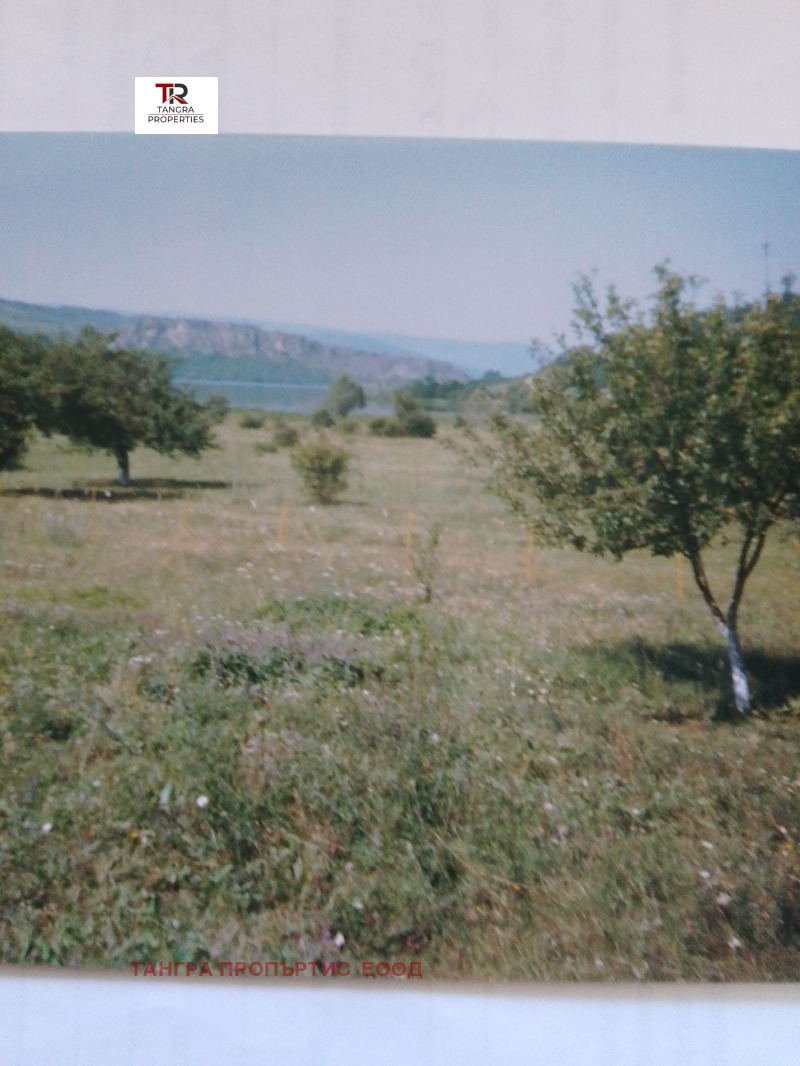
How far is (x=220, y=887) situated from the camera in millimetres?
3619

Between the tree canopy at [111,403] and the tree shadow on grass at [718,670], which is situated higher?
the tree canopy at [111,403]

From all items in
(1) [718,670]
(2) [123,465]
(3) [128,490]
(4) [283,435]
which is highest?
(4) [283,435]

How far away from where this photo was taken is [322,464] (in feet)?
13.6

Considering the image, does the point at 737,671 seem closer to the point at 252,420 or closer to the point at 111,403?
the point at 252,420

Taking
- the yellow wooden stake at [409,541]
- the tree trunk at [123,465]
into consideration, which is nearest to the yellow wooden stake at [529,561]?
the yellow wooden stake at [409,541]

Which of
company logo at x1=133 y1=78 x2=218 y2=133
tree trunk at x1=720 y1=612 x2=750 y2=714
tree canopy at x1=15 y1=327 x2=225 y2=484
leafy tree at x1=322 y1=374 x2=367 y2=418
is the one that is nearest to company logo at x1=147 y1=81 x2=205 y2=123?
company logo at x1=133 y1=78 x2=218 y2=133

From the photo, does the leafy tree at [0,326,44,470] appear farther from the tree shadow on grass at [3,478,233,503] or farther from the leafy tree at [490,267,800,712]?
the leafy tree at [490,267,800,712]

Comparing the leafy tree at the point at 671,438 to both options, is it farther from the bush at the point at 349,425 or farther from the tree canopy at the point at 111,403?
the tree canopy at the point at 111,403

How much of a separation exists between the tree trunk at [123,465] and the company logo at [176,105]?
1.53m

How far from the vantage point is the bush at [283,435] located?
409cm

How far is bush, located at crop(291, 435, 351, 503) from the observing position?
412cm

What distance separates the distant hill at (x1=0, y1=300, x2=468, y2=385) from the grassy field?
33cm

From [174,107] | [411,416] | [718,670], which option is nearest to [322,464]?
[411,416]

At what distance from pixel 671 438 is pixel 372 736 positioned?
6.50ft
